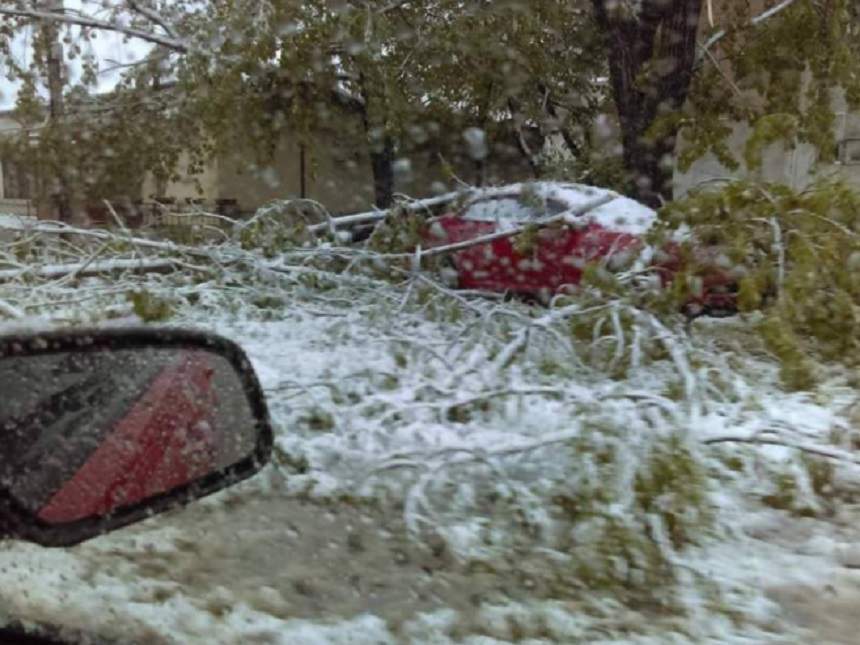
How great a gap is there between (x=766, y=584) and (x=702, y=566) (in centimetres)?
23

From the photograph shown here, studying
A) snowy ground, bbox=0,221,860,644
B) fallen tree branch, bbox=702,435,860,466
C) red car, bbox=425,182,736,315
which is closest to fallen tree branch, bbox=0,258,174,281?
snowy ground, bbox=0,221,860,644

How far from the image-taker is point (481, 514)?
3969 millimetres

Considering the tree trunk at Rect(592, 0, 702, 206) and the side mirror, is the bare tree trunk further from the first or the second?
the side mirror

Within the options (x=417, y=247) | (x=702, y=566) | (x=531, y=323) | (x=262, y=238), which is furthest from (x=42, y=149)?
(x=702, y=566)

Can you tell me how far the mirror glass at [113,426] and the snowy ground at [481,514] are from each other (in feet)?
1.84

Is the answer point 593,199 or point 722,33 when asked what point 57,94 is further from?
point 593,199

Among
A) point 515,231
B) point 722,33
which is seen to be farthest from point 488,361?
point 722,33

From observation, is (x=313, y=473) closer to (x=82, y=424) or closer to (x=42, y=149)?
(x=82, y=424)

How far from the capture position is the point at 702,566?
3.38 m

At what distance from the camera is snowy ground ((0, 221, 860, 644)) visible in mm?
2939

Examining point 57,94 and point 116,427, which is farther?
point 57,94

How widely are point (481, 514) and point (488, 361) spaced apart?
185 centimetres

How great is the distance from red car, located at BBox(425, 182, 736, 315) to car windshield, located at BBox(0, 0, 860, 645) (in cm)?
4

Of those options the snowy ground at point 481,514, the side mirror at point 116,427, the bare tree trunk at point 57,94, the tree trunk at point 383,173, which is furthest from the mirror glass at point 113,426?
the tree trunk at point 383,173
